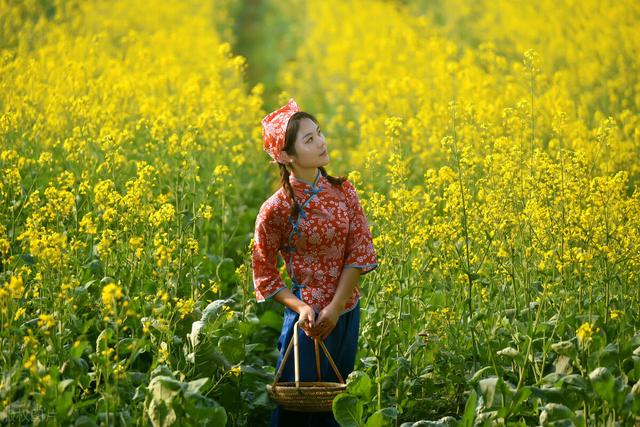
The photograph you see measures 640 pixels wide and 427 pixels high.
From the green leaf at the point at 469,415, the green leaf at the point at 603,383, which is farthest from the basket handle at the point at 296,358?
the green leaf at the point at 603,383

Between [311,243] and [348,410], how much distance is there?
713mm

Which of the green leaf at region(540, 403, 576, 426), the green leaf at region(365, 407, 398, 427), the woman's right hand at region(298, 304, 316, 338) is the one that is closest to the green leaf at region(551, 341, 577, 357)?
the green leaf at region(540, 403, 576, 426)

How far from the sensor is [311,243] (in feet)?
13.9

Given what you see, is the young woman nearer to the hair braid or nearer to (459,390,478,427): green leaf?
the hair braid

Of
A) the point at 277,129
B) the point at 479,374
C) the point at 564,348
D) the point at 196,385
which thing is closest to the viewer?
the point at 196,385

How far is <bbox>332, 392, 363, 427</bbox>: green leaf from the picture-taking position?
411 centimetres

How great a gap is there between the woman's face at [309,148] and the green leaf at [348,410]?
98cm

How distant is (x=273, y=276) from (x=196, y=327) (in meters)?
0.48

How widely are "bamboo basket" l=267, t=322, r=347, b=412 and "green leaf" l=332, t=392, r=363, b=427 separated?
32 millimetres

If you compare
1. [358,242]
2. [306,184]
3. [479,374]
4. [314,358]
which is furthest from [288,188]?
[479,374]

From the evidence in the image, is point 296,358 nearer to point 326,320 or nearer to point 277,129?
point 326,320

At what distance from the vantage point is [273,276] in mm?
4273

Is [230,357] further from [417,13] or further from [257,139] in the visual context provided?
[417,13]

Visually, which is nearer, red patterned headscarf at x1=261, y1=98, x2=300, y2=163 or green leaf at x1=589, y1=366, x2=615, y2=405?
green leaf at x1=589, y1=366, x2=615, y2=405
